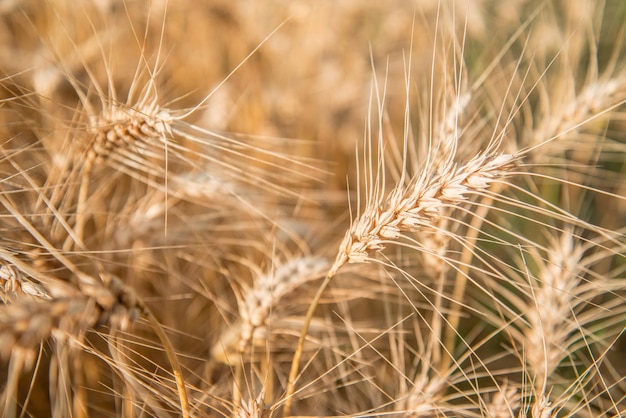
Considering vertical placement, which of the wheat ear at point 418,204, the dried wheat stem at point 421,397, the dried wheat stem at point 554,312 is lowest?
the dried wheat stem at point 421,397

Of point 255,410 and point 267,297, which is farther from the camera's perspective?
point 267,297

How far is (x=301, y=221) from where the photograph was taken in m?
1.22

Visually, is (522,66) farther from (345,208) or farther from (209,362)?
(209,362)

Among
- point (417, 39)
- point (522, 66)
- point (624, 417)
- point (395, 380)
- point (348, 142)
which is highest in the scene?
point (417, 39)

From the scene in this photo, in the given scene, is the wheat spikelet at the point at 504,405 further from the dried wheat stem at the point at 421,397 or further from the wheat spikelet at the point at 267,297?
the wheat spikelet at the point at 267,297

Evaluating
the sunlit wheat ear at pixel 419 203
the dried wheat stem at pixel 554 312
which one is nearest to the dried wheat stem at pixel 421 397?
the dried wheat stem at pixel 554 312

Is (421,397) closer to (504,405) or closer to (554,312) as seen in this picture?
Answer: (504,405)

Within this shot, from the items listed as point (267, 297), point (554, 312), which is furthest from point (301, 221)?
point (554, 312)

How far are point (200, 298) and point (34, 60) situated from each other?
655mm

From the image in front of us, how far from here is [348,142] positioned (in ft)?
5.01

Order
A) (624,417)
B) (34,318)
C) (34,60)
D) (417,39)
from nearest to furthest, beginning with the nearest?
(34,318), (624,417), (34,60), (417,39)

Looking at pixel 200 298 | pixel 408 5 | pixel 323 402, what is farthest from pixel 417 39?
pixel 323 402

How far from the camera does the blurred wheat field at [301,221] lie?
63cm

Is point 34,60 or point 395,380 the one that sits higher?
point 34,60
